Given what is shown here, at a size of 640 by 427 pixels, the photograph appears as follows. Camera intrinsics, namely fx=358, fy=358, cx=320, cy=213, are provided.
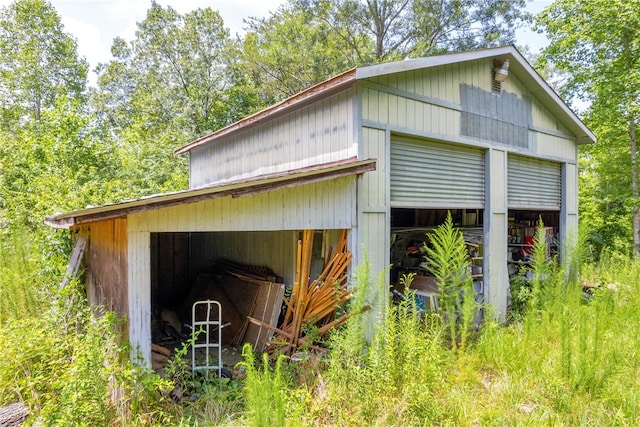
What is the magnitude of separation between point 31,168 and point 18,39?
11.4m

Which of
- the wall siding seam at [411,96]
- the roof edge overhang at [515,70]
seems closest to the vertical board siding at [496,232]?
the wall siding seam at [411,96]

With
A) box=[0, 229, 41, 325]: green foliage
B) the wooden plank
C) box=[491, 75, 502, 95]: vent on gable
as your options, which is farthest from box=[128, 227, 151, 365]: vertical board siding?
box=[491, 75, 502, 95]: vent on gable

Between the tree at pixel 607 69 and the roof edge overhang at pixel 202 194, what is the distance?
35.0 ft

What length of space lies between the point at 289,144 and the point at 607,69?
10866 mm

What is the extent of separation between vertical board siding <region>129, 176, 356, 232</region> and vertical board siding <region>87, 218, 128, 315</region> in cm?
54

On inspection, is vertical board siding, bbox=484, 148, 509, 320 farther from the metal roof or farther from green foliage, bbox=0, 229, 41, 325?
green foliage, bbox=0, 229, 41, 325

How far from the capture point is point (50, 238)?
6.57 metres

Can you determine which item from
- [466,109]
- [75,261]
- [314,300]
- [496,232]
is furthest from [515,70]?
[75,261]

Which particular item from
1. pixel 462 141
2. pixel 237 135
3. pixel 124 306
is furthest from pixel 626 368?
pixel 237 135

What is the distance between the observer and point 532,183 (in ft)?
24.5

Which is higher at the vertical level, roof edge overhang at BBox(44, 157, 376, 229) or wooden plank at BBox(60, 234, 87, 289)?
roof edge overhang at BBox(44, 157, 376, 229)

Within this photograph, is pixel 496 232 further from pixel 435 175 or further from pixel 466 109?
pixel 466 109

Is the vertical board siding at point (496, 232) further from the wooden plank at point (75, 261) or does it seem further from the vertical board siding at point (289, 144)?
the wooden plank at point (75, 261)

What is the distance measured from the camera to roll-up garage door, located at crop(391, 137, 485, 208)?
17.3 ft
